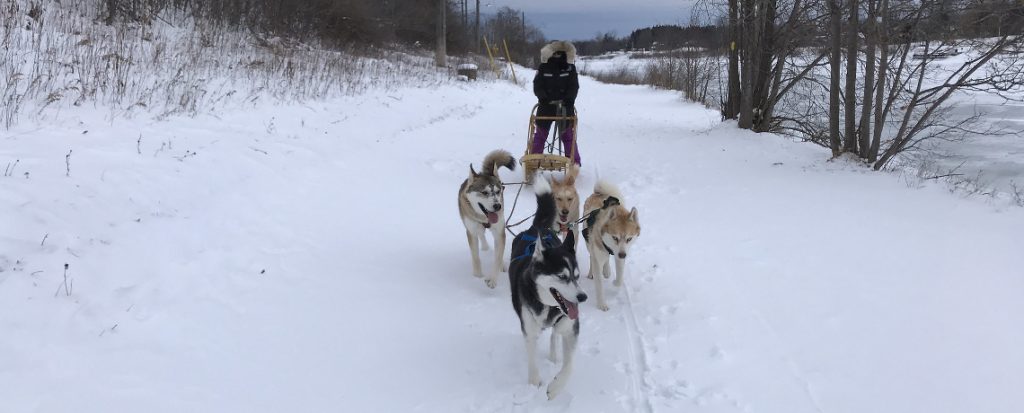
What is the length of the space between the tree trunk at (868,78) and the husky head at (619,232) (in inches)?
209

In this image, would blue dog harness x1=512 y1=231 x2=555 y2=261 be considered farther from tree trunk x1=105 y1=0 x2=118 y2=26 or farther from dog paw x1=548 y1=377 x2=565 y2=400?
tree trunk x1=105 y1=0 x2=118 y2=26

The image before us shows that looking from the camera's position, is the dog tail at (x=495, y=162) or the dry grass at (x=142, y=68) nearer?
the dog tail at (x=495, y=162)

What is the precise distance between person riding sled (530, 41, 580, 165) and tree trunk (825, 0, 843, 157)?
380cm

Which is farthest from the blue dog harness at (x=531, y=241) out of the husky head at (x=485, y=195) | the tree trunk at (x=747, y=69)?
the tree trunk at (x=747, y=69)

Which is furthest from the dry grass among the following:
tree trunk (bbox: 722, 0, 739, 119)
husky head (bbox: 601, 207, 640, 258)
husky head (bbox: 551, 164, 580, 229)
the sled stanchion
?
tree trunk (bbox: 722, 0, 739, 119)

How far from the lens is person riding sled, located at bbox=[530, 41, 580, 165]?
306 inches

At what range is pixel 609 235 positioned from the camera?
4.09 metres

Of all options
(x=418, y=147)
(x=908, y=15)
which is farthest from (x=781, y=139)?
(x=418, y=147)

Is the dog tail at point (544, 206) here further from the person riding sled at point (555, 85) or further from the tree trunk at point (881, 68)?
the tree trunk at point (881, 68)

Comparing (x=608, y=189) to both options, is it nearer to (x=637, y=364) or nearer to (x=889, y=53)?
(x=637, y=364)

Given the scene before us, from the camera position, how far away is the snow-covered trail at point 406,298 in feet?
9.50

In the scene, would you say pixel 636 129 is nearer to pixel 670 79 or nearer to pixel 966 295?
pixel 966 295

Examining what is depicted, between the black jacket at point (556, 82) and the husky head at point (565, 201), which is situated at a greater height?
the black jacket at point (556, 82)

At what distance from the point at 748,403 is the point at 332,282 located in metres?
2.94
